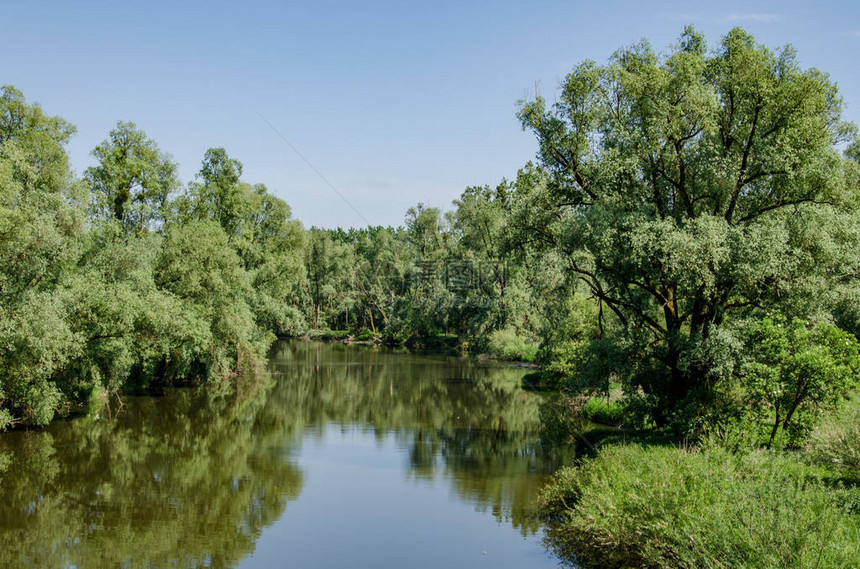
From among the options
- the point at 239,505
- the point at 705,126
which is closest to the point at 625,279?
the point at 705,126

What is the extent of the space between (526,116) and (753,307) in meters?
10.0

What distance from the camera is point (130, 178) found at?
3781 cm

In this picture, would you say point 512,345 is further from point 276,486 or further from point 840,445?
point 840,445

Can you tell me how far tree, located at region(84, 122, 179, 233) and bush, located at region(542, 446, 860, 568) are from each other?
32.4 meters

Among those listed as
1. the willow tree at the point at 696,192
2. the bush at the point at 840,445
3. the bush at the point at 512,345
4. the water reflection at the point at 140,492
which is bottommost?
the water reflection at the point at 140,492

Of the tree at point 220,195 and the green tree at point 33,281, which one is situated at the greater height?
the tree at point 220,195

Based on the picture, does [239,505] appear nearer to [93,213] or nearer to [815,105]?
[815,105]

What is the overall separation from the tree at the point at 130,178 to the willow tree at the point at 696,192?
26236 mm

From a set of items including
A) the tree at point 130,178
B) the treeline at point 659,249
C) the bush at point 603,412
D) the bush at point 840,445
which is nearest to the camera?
the bush at point 840,445

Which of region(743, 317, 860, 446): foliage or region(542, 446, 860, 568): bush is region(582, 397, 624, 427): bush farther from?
region(542, 446, 860, 568): bush

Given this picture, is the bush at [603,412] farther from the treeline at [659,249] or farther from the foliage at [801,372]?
the foliage at [801,372]

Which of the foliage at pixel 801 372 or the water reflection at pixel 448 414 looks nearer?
the foliage at pixel 801 372

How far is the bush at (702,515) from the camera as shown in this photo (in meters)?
8.66

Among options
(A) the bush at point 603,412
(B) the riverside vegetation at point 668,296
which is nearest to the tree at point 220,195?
(B) the riverside vegetation at point 668,296
